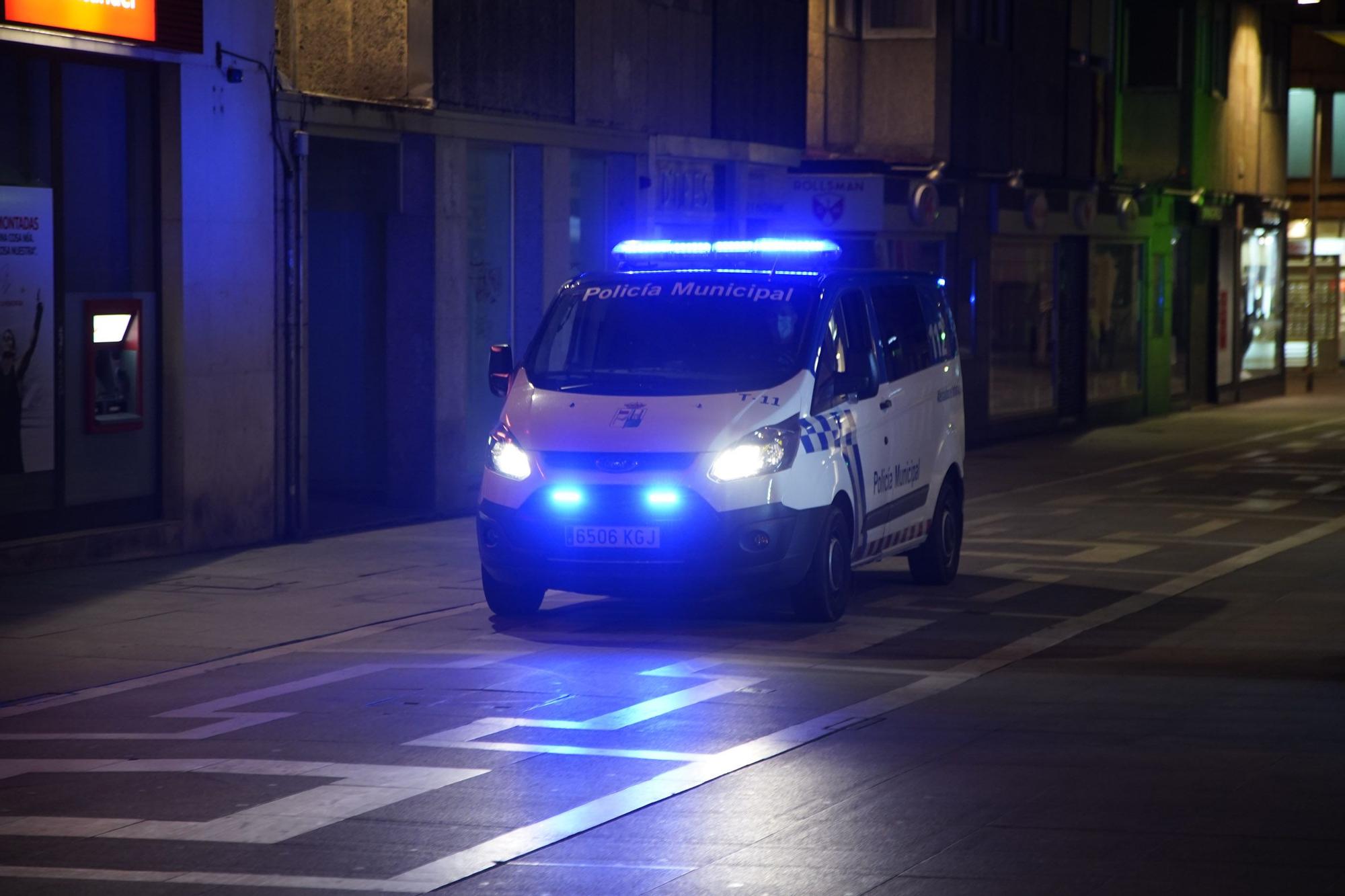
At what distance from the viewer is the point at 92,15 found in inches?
593

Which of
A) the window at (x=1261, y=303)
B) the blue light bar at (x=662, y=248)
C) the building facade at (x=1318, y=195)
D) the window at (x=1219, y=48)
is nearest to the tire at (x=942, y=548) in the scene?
the blue light bar at (x=662, y=248)

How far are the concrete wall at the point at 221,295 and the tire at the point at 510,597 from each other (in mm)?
4141

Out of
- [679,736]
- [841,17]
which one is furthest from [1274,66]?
[679,736]

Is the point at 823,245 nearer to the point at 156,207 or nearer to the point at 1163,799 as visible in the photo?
the point at 156,207

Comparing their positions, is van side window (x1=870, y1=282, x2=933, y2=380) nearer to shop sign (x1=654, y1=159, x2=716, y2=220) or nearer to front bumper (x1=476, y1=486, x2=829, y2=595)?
front bumper (x1=476, y1=486, x2=829, y2=595)

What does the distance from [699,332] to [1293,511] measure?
30.2 ft

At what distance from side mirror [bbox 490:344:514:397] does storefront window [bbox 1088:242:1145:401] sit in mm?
22031

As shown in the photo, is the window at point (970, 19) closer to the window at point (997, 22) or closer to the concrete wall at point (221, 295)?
the window at point (997, 22)

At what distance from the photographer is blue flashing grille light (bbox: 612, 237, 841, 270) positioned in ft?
44.6

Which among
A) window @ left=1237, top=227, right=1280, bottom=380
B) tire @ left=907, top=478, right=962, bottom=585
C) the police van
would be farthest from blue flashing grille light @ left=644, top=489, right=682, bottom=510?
window @ left=1237, top=227, right=1280, bottom=380

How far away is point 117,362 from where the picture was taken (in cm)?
1602

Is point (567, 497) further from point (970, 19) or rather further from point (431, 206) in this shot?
point (970, 19)

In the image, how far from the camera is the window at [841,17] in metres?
28.5

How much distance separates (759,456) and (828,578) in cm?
93
